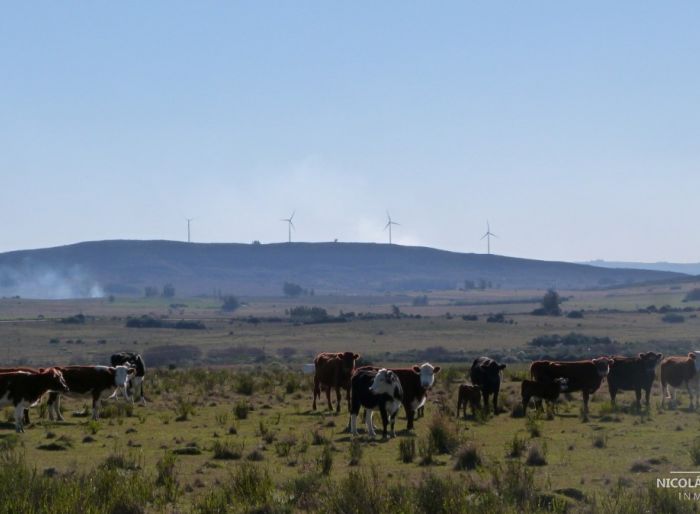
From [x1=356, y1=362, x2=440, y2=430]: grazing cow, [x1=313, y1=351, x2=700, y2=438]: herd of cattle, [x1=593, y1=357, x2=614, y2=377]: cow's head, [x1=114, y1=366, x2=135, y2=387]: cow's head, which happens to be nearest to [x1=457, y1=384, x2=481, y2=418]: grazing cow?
[x1=313, y1=351, x2=700, y2=438]: herd of cattle

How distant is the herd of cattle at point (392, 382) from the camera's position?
22.5 m

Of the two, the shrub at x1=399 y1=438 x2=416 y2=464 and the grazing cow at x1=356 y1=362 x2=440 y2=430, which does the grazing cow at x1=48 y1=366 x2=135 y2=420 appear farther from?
the shrub at x1=399 y1=438 x2=416 y2=464

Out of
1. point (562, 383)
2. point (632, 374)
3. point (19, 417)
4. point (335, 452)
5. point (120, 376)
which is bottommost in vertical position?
point (335, 452)

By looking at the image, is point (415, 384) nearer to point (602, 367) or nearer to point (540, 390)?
point (540, 390)

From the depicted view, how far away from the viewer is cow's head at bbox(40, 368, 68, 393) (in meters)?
23.8

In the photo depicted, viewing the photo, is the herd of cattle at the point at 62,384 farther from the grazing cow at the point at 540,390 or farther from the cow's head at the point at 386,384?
the grazing cow at the point at 540,390

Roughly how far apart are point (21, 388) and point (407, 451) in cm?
908

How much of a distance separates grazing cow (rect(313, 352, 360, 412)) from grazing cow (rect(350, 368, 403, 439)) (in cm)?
506

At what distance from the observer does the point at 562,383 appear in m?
27.4

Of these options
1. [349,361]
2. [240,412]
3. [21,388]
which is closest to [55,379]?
[21,388]

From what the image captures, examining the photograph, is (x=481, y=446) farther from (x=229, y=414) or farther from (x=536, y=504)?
(x=229, y=414)

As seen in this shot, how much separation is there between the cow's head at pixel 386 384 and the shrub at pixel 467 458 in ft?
13.7

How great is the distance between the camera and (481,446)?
66.0 feet

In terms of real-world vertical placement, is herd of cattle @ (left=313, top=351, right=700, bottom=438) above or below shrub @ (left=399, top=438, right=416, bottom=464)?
above
